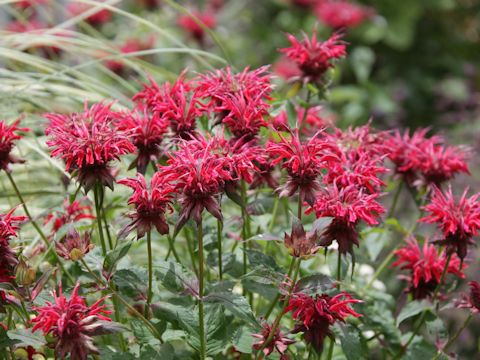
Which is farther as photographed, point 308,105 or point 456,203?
point 308,105

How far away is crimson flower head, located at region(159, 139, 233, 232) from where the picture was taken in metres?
0.78

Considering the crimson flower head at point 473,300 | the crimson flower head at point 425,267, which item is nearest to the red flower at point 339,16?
the crimson flower head at point 425,267

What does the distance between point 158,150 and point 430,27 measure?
10.2 feet

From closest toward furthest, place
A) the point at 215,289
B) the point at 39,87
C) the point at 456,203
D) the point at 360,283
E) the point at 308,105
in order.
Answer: the point at 215,289, the point at 456,203, the point at 308,105, the point at 360,283, the point at 39,87

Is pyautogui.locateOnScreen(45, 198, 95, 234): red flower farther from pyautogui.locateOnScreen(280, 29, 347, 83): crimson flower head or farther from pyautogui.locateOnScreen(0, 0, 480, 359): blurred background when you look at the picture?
pyautogui.locateOnScreen(0, 0, 480, 359): blurred background

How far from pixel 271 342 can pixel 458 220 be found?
326mm

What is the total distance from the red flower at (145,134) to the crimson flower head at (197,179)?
114mm

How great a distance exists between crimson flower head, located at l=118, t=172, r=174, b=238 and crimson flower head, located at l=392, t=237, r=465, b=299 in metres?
0.44

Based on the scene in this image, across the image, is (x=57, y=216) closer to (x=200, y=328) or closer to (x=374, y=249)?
(x=200, y=328)

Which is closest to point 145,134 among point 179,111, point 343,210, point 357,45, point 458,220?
point 179,111

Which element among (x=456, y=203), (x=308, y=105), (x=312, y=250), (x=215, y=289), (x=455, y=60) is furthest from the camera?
(x=455, y=60)

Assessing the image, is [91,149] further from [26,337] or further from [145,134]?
[26,337]

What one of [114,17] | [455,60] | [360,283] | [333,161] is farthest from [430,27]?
[333,161]

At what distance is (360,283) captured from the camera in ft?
4.13
